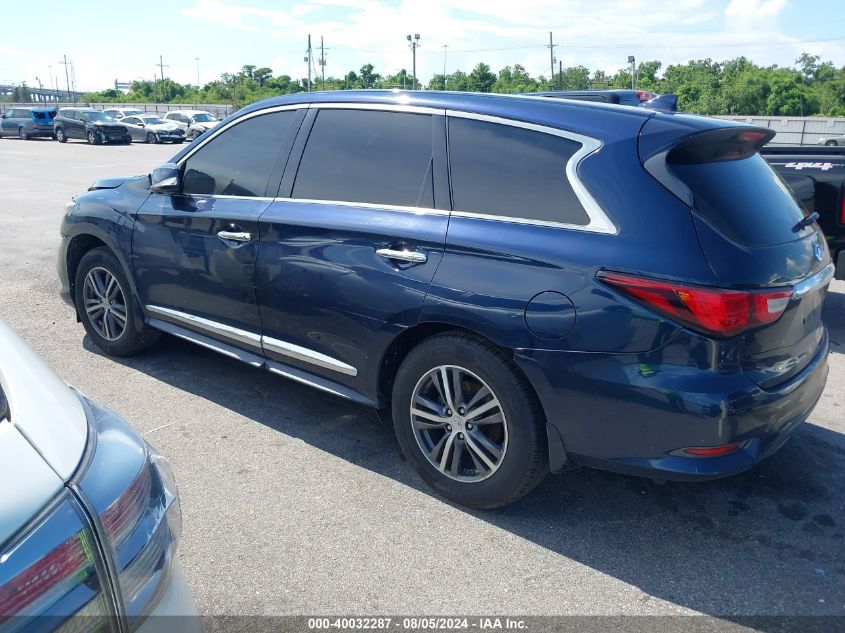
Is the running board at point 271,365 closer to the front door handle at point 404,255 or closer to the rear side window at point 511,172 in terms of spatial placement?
the front door handle at point 404,255

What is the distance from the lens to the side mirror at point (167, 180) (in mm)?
4602

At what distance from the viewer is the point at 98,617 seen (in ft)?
4.84

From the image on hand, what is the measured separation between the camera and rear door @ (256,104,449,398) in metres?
3.49

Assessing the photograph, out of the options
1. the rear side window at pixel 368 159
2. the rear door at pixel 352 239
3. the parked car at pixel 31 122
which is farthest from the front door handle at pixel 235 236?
the parked car at pixel 31 122

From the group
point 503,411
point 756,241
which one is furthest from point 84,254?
point 756,241

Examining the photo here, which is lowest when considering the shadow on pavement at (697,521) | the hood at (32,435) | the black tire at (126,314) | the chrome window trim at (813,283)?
the shadow on pavement at (697,521)

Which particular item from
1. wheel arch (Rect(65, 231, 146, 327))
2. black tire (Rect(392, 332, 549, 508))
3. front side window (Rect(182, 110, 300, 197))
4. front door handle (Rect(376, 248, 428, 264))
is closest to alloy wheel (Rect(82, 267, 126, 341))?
wheel arch (Rect(65, 231, 146, 327))

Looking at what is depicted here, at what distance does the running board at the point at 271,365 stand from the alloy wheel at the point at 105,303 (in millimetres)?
386

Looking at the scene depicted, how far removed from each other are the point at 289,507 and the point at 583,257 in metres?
1.78

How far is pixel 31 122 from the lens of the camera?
39.1 meters

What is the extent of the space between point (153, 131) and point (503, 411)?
1478 inches

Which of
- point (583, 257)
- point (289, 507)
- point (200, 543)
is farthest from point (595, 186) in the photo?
point (200, 543)

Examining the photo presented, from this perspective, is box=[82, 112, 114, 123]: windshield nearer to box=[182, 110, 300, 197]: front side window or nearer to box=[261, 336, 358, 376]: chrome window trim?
box=[182, 110, 300, 197]: front side window

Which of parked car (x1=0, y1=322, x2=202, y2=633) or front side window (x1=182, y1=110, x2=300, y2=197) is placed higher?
front side window (x1=182, y1=110, x2=300, y2=197)
